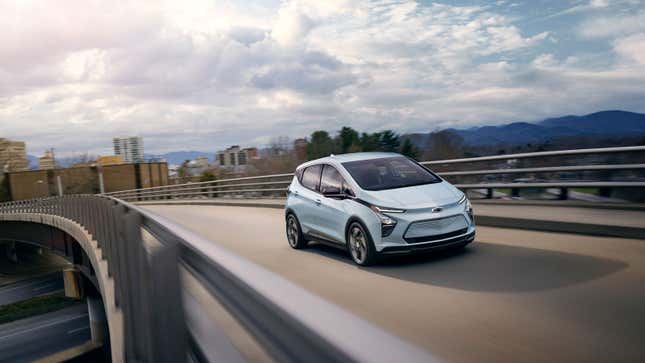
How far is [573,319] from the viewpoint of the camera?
16.0ft

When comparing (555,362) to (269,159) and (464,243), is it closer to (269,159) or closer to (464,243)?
(464,243)

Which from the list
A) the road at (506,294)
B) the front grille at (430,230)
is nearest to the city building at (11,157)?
the road at (506,294)

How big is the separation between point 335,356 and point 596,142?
10229 mm

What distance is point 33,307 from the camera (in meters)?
54.4

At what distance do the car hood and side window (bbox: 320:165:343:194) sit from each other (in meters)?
0.79

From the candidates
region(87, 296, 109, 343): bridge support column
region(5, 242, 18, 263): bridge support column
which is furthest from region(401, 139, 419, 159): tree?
region(5, 242, 18, 263): bridge support column

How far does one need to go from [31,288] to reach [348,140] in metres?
45.5

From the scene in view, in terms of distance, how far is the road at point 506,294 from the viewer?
438 centimetres

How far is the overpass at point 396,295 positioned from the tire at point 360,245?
0.53ft

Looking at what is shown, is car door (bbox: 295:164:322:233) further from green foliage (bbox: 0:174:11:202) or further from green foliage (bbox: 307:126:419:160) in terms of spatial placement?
green foliage (bbox: 0:174:11:202)

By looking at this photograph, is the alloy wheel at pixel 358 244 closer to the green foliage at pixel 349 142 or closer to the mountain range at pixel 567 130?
the mountain range at pixel 567 130

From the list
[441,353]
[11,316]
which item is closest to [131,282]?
[441,353]

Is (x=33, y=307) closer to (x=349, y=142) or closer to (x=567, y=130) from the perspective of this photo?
(x=349, y=142)

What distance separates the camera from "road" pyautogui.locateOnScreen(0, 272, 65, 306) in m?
59.9
